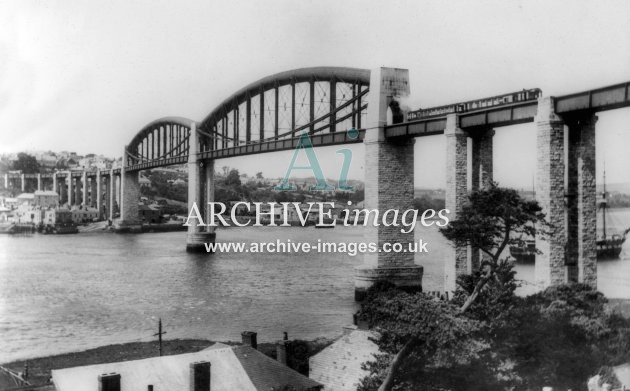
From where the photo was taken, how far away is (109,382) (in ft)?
53.4

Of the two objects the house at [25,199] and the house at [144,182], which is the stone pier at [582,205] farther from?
the house at [144,182]

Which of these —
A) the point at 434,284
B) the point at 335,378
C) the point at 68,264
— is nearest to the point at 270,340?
the point at 335,378

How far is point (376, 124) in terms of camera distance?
135 ft

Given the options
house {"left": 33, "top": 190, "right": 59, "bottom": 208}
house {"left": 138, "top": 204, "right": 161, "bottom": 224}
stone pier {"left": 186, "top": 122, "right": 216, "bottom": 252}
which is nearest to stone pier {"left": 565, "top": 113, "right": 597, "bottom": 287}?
stone pier {"left": 186, "top": 122, "right": 216, "bottom": 252}

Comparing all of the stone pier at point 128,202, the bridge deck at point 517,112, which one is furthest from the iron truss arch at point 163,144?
the bridge deck at point 517,112

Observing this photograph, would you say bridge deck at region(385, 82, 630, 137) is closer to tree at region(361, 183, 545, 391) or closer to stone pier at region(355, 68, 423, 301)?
stone pier at region(355, 68, 423, 301)

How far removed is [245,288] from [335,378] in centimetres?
2956

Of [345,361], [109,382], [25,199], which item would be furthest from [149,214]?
[109,382]

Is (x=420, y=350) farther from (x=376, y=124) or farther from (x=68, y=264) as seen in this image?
(x=68, y=264)

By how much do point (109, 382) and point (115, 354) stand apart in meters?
15.0

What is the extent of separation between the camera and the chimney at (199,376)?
17.2 metres

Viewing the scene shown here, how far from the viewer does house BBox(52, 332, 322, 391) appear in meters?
16.7

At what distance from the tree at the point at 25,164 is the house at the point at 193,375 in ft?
369

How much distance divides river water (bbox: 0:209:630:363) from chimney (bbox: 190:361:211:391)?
16.4 m
